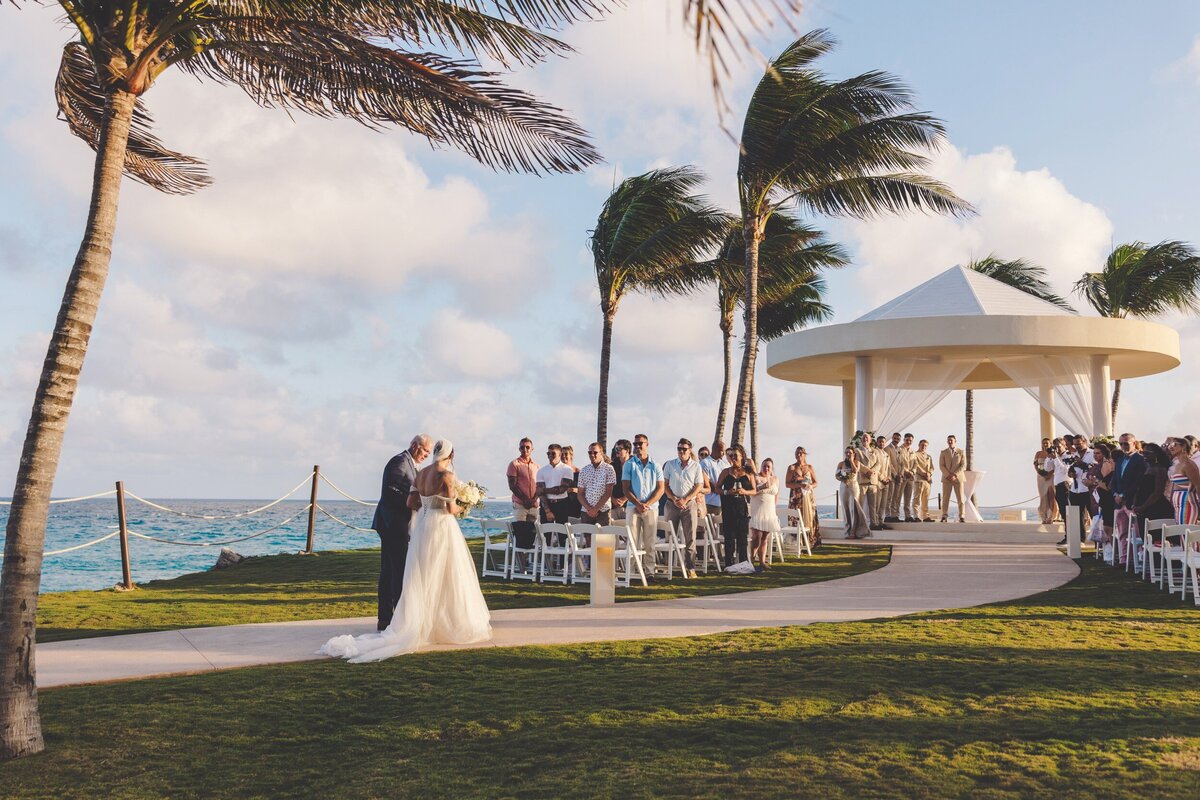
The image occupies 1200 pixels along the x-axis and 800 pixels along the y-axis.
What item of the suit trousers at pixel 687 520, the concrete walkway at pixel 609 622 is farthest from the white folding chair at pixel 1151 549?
the suit trousers at pixel 687 520

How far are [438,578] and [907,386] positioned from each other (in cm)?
1711

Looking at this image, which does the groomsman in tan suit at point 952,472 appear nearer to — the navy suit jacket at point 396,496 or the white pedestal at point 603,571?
the white pedestal at point 603,571

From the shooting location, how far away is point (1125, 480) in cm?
1403

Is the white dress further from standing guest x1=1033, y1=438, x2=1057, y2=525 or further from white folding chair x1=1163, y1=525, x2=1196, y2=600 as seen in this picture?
standing guest x1=1033, y1=438, x2=1057, y2=525

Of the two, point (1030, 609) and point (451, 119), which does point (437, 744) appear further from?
point (1030, 609)

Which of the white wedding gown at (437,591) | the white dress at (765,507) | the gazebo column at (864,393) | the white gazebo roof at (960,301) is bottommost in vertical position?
the white wedding gown at (437,591)

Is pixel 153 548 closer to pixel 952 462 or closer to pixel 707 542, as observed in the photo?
pixel 952 462

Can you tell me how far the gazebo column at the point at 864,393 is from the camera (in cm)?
2320

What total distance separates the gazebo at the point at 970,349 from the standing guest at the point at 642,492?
402 inches

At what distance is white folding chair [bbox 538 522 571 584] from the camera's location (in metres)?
13.4

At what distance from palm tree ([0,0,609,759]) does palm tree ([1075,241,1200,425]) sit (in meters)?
28.7

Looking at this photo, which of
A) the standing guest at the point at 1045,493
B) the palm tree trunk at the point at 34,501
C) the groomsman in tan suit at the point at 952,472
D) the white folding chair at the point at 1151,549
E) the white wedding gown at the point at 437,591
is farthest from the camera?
the groomsman in tan suit at the point at 952,472

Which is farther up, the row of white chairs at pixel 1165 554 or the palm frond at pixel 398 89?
the palm frond at pixel 398 89

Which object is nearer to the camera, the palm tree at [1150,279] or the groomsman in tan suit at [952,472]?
the groomsman in tan suit at [952,472]
